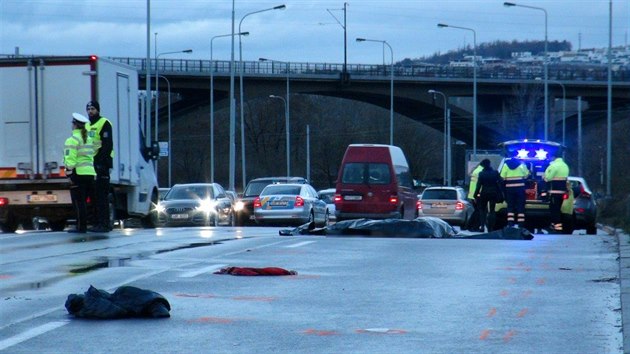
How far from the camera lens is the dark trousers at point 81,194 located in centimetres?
1952

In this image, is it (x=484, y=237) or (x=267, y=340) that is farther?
(x=484, y=237)

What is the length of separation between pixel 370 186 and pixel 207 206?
4566 mm

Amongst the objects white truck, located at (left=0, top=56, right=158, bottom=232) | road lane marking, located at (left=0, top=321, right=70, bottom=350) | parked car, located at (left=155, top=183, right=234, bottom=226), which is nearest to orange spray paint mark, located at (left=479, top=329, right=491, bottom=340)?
road lane marking, located at (left=0, top=321, right=70, bottom=350)

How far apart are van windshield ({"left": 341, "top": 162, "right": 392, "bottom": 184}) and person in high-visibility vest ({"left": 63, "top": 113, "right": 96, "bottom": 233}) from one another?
697 inches

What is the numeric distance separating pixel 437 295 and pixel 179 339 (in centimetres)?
325

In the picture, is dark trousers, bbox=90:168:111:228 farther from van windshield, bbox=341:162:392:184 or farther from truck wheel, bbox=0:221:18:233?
van windshield, bbox=341:162:392:184

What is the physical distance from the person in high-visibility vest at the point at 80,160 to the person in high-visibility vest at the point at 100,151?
0.09 m

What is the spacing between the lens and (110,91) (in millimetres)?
23906

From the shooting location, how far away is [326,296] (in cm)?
1119

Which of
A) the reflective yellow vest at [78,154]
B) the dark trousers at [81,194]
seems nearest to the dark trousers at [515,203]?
the dark trousers at [81,194]

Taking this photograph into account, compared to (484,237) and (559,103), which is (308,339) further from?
(559,103)

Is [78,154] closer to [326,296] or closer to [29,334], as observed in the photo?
[326,296]

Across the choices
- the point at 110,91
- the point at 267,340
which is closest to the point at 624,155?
the point at 110,91

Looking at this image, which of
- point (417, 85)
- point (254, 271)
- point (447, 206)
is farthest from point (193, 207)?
point (417, 85)
